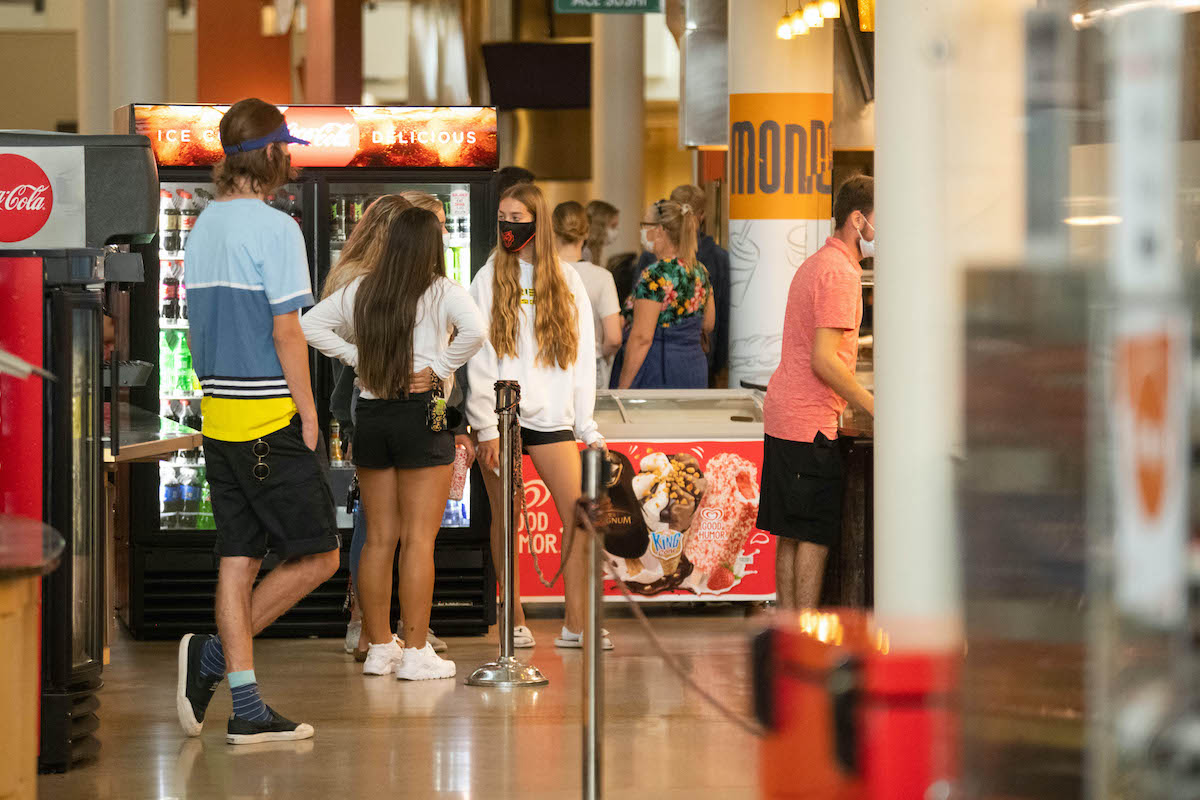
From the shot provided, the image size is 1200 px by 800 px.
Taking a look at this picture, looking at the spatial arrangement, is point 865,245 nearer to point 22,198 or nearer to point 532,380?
point 532,380

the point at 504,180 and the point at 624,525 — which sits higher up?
the point at 504,180

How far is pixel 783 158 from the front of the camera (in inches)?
346

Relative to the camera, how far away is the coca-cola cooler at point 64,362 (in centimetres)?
460

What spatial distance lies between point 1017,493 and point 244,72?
1336 cm

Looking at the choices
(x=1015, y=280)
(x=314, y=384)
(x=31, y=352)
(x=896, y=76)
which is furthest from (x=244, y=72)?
(x=1015, y=280)

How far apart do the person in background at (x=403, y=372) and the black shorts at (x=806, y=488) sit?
1133 mm

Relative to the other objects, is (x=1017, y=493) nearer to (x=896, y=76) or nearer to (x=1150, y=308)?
(x=1150, y=308)

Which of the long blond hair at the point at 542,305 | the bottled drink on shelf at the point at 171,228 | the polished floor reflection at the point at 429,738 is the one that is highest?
the bottled drink on shelf at the point at 171,228

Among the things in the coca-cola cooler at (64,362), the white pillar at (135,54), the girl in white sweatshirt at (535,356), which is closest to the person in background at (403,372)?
the girl in white sweatshirt at (535,356)

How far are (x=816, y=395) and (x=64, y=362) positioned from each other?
247cm

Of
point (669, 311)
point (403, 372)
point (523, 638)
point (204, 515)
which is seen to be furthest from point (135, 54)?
point (403, 372)

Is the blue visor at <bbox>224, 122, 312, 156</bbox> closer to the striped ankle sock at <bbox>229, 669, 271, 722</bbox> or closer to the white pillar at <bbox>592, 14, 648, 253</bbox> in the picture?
the striped ankle sock at <bbox>229, 669, 271, 722</bbox>

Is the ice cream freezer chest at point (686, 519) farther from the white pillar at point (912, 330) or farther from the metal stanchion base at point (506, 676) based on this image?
the white pillar at point (912, 330)

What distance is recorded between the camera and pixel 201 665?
16.1 feet
